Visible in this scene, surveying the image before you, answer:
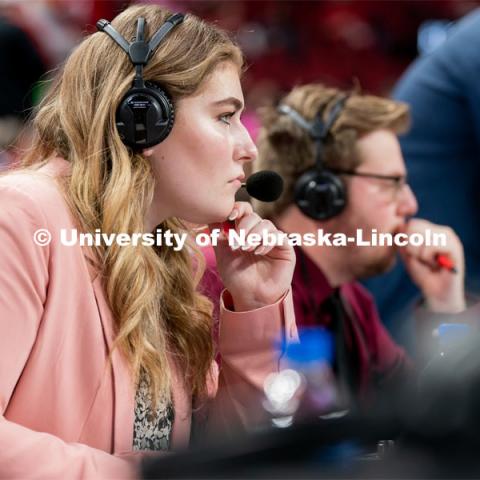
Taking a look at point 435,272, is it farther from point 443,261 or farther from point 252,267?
point 252,267

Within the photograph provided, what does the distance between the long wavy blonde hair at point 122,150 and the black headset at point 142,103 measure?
0.04 feet

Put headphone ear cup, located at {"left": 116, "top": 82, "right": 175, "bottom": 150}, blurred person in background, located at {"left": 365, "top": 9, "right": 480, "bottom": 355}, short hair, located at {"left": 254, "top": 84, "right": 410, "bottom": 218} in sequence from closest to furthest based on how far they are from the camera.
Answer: headphone ear cup, located at {"left": 116, "top": 82, "right": 175, "bottom": 150}
short hair, located at {"left": 254, "top": 84, "right": 410, "bottom": 218}
blurred person in background, located at {"left": 365, "top": 9, "right": 480, "bottom": 355}

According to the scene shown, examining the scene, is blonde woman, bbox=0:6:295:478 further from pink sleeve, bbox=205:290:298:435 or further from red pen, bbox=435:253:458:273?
red pen, bbox=435:253:458:273

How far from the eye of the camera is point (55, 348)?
1192 millimetres

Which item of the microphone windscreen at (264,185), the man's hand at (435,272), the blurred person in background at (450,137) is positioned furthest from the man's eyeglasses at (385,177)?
the microphone windscreen at (264,185)

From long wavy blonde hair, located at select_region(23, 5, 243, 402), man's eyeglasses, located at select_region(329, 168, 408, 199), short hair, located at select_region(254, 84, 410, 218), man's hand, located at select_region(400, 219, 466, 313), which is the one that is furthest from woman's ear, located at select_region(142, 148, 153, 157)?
man's hand, located at select_region(400, 219, 466, 313)

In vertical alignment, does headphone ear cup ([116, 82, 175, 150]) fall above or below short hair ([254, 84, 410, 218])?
below

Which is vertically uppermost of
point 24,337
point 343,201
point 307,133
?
point 307,133

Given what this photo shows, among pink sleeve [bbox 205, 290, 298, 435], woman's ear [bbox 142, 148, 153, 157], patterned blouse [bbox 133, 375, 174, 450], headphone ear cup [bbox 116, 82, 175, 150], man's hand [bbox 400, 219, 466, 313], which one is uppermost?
headphone ear cup [bbox 116, 82, 175, 150]

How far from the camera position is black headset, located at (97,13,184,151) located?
3.97 ft

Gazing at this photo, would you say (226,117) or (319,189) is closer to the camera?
(226,117)

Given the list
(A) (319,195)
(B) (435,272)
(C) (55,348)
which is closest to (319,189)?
(A) (319,195)

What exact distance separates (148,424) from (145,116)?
1.22 ft

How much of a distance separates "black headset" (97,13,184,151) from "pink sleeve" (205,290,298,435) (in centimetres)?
25
